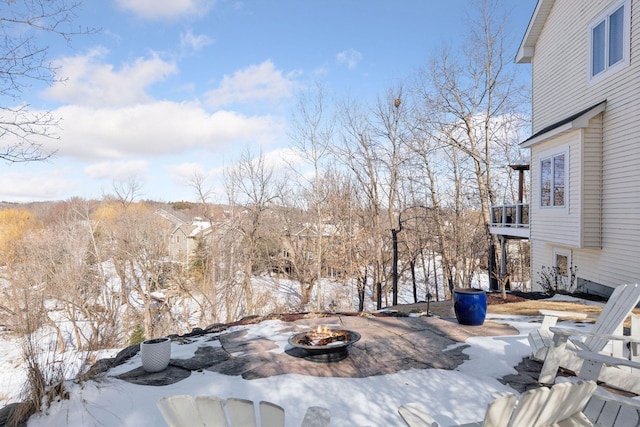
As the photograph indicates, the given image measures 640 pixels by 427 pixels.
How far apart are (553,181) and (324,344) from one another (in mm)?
8164

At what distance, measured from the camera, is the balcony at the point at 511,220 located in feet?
37.3

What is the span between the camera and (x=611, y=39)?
7.71 m

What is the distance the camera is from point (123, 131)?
66.1ft

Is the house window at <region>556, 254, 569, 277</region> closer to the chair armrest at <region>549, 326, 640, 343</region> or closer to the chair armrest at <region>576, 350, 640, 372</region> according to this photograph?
the chair armrest at <region>549, 326, 640, 343</region>

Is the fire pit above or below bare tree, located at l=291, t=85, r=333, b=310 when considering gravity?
below

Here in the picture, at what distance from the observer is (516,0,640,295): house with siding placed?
718 centimetres

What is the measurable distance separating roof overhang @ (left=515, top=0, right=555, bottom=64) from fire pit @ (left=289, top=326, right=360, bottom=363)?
34.9ft

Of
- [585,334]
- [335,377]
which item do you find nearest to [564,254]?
[585,334]

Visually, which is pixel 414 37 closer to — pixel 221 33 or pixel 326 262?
pixel 221 33

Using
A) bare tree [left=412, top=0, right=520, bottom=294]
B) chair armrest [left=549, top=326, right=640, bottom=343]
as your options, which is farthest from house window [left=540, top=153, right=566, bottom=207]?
bare tree [left=412, top=0, right=520, bottom=294]

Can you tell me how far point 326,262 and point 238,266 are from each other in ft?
15.7

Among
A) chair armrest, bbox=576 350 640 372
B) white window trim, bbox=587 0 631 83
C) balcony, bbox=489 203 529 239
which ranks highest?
white window trim, bbox=587 0 631 83

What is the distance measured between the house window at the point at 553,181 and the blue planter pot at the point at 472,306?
4821 mm

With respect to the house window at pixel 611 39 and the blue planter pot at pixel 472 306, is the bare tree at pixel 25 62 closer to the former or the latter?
the blue planter pot at pixel 472 306
